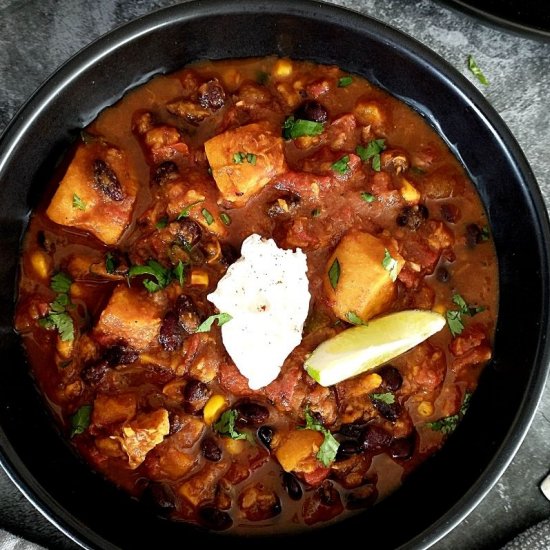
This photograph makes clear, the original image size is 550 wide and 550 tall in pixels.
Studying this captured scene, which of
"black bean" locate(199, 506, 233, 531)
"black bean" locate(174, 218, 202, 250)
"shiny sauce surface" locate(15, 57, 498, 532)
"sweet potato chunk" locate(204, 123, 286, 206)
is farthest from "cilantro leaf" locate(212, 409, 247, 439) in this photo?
"sweet potato chunk" locate(204, 123, 286, 206)

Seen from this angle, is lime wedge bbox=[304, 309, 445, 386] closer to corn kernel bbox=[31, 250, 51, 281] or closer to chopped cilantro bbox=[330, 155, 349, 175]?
chopped cilantro bbox=[330, 155, 349, 175]

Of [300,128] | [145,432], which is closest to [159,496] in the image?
[145,432]

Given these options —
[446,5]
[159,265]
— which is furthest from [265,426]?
[446,5]

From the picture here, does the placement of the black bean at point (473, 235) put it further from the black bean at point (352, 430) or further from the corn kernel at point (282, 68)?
the corn kernel at point (282, 68)

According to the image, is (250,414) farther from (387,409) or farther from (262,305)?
(387,409)

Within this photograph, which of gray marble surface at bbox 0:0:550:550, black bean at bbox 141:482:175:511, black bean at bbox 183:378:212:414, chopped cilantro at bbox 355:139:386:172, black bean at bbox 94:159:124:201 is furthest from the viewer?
gray marble surface at bbox 0:0:550:550

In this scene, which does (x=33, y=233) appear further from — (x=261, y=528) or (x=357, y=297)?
(x=261, y=528)
